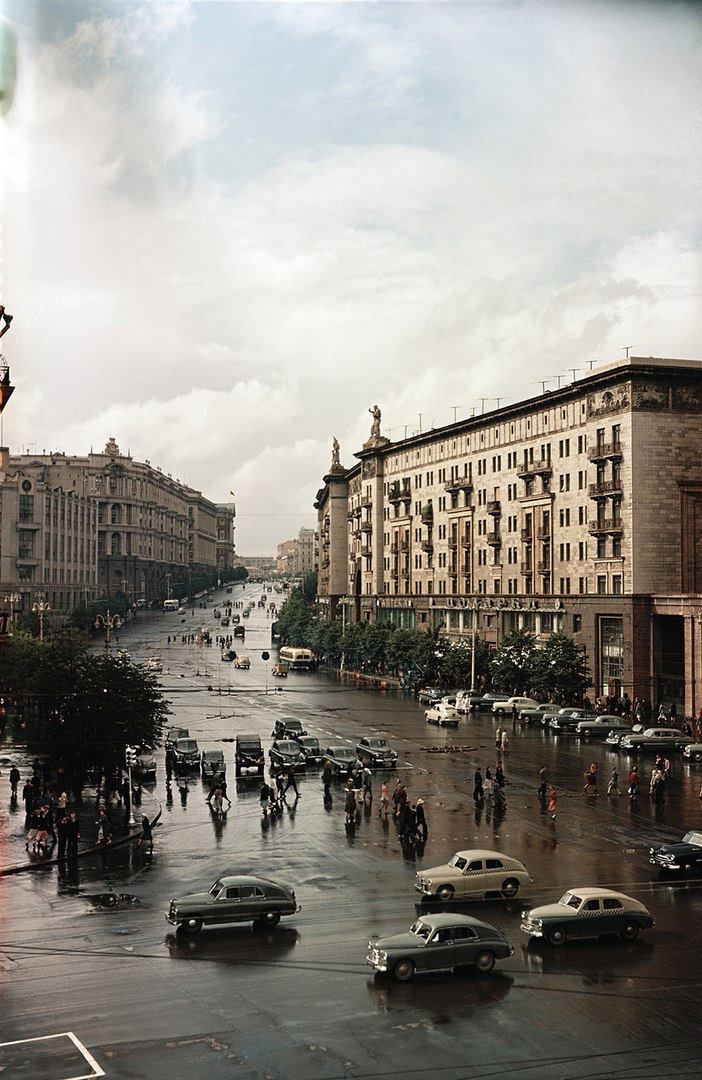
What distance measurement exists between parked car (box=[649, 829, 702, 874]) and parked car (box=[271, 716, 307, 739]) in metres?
29.5

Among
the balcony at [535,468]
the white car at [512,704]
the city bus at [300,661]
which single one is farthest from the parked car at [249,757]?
the city bus at [300,661]

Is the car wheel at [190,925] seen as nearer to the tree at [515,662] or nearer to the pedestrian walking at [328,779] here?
the pedestrian walking at [328,779]

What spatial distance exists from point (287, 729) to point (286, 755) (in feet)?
25.1

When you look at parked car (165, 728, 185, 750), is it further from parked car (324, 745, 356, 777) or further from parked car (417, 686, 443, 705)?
parked car (417, 686, 443, 705)

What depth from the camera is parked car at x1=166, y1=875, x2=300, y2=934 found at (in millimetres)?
26156

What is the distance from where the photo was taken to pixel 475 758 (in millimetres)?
55719

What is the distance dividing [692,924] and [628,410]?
53371mm

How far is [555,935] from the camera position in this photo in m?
25.2

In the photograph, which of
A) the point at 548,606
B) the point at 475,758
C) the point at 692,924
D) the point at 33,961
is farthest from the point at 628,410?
the point at 33,961

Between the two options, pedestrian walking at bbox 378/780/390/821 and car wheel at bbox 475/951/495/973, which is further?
pedestrian walking at bbox 378/780/390/821

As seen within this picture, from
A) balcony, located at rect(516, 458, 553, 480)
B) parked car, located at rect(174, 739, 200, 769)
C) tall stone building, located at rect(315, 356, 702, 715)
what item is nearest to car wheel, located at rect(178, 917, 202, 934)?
parked car, located at rect(174, 739, 200, 769)

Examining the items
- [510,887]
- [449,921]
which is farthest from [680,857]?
A: [449,921]

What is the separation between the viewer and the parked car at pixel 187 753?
Result: 2056 inches

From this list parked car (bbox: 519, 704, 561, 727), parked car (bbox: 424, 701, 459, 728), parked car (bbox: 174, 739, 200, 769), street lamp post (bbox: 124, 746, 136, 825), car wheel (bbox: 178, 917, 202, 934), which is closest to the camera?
car wheel (bbox: 178, 917, 202, 934)
